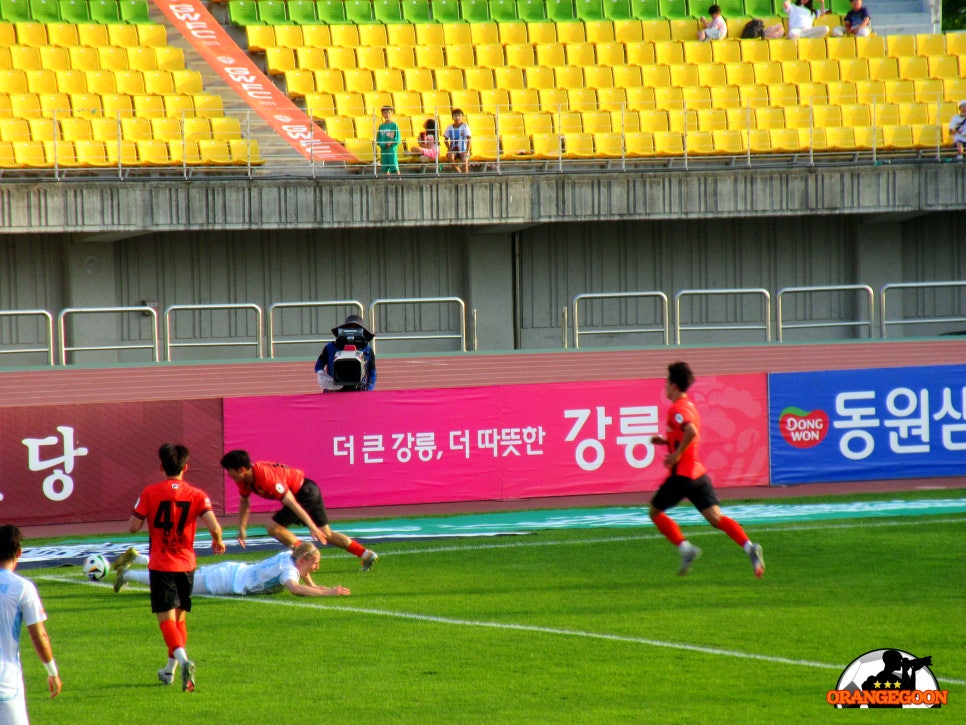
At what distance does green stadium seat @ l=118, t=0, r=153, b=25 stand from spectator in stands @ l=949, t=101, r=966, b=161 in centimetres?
1442

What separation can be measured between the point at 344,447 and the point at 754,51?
13218mm

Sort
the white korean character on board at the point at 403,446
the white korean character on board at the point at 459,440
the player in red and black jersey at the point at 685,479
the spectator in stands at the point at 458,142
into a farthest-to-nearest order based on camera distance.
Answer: the spectator in stands at the point at 458,142, the white korean character on board at the point at 459,440, the white korean character on board at the point at 403,446, the player in red and black jersey at the point at 685,479

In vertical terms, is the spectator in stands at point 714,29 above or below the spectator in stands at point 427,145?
above

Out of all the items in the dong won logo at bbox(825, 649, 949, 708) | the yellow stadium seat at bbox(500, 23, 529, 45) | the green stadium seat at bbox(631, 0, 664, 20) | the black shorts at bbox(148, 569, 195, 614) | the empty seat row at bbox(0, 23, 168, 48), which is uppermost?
the green stadium seat at bbox(631, 0, 664, 20)

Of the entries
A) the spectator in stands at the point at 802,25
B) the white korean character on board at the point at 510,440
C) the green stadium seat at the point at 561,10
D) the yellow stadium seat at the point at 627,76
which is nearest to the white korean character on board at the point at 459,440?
the white korean character on board at the point at 510,440

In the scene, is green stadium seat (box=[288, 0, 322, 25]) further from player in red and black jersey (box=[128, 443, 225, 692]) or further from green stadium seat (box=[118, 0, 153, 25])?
player in red and black jersey (box=[128, 443, 225, 692])

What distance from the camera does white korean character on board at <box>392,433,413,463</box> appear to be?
57.7 ft

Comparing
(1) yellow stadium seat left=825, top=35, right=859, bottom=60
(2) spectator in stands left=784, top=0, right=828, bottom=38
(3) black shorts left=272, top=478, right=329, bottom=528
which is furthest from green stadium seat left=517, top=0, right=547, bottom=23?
(3) black shorts left=272, top=478, right=329, bottom=528

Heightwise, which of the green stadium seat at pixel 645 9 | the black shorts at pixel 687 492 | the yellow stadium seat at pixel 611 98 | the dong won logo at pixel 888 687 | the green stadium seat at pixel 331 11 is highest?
the green stadium seat at pixel 645 9

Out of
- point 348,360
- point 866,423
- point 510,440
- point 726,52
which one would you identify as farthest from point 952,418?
point 726,52

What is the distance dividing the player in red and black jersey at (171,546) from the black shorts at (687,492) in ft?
14.8

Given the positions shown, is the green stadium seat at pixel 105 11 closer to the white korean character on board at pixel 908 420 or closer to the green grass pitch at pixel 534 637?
the green grass pitch at pixel 534 637

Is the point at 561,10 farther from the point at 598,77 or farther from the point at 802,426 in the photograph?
the point at 802,426

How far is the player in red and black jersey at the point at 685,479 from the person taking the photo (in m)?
11.7
